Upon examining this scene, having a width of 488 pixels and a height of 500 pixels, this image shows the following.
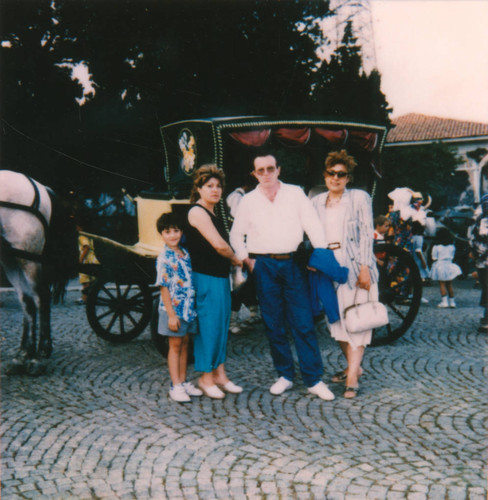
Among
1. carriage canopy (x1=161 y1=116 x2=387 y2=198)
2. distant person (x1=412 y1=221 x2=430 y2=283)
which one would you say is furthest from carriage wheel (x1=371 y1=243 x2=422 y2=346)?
distant person (x1=412 y1=221 x2=430 y2=283)

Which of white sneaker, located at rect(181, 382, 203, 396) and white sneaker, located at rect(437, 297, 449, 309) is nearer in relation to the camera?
white sneaker, located at rect(181, 382, 203, 396)

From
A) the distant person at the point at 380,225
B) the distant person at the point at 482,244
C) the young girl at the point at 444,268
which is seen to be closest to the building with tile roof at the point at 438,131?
the young girl at the point at 444,268

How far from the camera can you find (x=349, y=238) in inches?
174

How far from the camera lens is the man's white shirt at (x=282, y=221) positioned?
4352 millimetres

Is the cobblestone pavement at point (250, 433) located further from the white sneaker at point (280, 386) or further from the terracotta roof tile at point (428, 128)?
the terracotta roof tile at point (428, 128)

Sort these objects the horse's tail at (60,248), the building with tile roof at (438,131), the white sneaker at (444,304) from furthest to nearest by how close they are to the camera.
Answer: the building with tile roof at (438,131), the white sneaker at (444,304), the horse's tail at (60,248)

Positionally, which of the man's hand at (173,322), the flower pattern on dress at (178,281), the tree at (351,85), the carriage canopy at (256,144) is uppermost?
the tree at (351,85)

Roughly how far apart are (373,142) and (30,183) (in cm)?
364

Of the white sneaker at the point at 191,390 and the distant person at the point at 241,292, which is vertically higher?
the distant person at the point at 241,292

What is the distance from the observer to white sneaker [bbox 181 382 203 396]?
453 cm

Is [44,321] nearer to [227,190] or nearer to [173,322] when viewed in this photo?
[173,322]

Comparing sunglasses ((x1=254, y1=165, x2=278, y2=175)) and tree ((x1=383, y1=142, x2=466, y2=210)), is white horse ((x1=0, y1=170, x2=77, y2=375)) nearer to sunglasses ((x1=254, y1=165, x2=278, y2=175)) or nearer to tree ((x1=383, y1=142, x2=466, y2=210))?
sunglasses ((x1=254, y1=165, x2=278, y2=175))

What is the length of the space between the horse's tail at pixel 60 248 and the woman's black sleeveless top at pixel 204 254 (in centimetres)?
171

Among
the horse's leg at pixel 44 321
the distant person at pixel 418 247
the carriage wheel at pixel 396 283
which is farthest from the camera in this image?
the distant person at pixel 418 247
